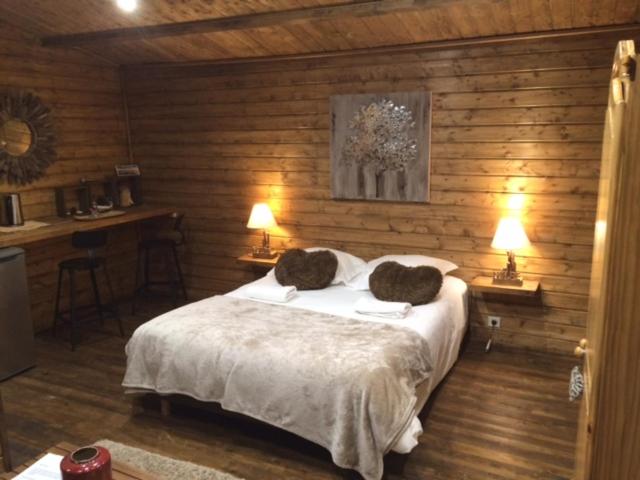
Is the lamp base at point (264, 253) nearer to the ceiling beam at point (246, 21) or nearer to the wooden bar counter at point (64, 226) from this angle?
the wooden bar counter at point (64, 226)

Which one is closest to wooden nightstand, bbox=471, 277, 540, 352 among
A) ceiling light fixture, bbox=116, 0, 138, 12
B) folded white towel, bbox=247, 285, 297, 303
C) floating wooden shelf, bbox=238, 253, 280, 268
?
folded white towel, bbox=247, 285, 297, 303

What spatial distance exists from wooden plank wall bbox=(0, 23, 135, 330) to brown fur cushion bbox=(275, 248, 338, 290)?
218 centimetres

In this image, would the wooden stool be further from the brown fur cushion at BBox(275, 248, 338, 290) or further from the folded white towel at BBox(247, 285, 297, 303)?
the brown fur cushion at BBox(275, 248, 338, 290)

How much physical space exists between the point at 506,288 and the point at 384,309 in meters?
1.06

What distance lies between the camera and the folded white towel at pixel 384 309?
3.26 meters

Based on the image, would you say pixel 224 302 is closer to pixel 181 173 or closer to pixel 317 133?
pixel 317 133

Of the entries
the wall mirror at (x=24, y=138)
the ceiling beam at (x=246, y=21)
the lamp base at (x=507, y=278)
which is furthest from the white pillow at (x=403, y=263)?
the wall mirror at (x=24, y=138)

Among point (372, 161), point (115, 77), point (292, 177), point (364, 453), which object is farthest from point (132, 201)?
point (364, 453)

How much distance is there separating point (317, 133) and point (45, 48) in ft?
8.11

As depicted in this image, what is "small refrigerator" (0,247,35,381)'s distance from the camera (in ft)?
11.8

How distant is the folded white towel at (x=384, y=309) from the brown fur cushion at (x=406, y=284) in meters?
0.13

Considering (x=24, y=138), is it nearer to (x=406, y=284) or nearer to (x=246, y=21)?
(x=246, y=21)

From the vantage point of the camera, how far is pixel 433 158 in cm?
410

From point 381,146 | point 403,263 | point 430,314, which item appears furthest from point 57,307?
point 430,314
